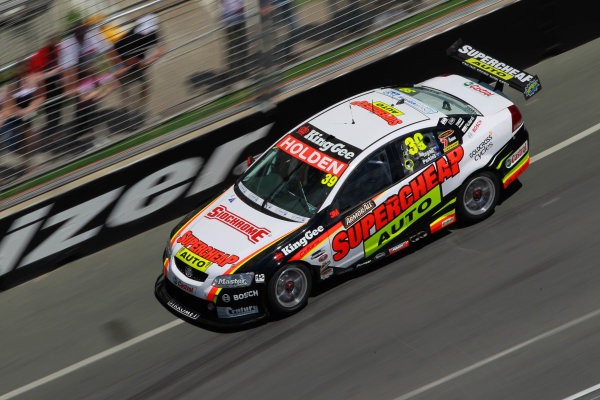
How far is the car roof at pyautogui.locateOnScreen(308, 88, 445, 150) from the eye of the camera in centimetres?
1032

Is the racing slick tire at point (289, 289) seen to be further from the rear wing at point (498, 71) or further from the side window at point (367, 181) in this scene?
the rear wing at point (498, 71)

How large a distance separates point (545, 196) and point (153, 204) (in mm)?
Result: 5025

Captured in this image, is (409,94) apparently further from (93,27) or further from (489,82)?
(93,27)

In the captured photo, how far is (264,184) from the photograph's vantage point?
10555 mm

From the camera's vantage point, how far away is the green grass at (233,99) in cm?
1152

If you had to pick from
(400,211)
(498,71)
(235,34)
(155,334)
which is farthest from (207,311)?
(498,71)

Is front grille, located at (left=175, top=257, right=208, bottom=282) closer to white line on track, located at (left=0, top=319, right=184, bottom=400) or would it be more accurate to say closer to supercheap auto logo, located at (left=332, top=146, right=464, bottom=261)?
white line on track, located at (left=0, top=319, right=184, bottom=400)

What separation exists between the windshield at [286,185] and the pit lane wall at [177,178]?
1240mm

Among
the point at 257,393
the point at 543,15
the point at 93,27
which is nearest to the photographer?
the point at 257,393

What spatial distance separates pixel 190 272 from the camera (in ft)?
32.5

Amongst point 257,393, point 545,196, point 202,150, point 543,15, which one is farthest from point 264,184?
point 543,15

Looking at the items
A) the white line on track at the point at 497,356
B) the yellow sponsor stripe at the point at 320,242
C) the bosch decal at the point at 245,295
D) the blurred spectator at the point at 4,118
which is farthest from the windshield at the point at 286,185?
the blurred spectator at the point at 4,118

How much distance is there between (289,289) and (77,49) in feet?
13.2

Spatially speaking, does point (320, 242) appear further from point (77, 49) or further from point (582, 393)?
point (77, 49)
